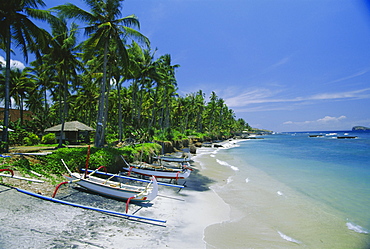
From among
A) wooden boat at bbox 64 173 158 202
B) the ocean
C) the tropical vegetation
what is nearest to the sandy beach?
wooden boat at bbox 64 173 158 202

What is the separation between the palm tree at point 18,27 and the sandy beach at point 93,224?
9.48m

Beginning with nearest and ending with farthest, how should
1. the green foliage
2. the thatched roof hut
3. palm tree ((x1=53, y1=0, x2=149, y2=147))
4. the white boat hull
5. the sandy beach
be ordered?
the sandy beach < the white boat hull < palm tree ((x1=53, y1=0, x2=149, y2=147)) < the thatched roof hut < the green foliage

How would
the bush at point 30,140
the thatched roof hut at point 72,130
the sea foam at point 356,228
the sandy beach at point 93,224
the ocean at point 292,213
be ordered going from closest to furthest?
the sandy beach at point 93,224, the ocean at point 292,213, the sea foam at point 356,228, the bush at point 30,140, the thatched roof hut at point 72,130

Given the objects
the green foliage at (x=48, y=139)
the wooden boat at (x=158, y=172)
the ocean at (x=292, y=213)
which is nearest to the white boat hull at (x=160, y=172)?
the wooden boat at (x=158, y=172)

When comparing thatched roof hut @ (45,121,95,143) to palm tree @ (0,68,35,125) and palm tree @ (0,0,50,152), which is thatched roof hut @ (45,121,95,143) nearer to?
palm tree @ (0,68,35,125)

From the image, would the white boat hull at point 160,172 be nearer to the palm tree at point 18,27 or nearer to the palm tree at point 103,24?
the palm tree at point 103,24

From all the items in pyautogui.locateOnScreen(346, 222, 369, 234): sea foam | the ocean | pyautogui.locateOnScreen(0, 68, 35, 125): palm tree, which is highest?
pyautogui.locateOnScreen(0, 68, 35, 125): palm tree

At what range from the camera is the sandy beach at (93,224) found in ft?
16.3

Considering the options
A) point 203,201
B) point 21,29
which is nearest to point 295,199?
point 203,201

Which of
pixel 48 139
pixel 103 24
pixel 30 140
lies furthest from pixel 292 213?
pixel 48 139

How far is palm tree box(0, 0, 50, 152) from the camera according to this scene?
1309 cm

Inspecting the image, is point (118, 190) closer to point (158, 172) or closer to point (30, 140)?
point (158, 172)

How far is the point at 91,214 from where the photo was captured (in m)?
6.58

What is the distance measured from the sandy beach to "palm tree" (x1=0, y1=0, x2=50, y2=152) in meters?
9.48
